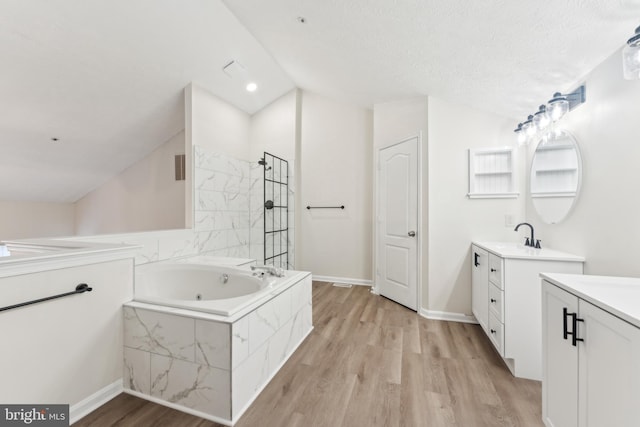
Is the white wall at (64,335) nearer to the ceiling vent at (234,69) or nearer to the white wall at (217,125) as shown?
the white wall at (217,125)

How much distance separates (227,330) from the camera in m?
1.42

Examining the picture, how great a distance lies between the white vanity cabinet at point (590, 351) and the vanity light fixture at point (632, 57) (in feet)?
3.06

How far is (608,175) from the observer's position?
154cm

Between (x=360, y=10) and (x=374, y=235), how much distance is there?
2.52 metres

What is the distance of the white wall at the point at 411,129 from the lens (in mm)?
2863

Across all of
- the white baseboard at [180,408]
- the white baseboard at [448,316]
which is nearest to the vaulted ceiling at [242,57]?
the white baseboard at [448,316]

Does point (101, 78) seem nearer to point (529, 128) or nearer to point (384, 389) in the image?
point (384, 389)

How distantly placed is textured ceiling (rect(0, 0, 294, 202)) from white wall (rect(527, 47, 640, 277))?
120 inches

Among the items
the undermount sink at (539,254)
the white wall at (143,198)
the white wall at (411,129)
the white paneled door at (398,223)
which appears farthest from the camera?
the white wall at (143,198)

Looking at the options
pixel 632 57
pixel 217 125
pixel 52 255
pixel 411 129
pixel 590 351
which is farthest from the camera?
pixel 217 125

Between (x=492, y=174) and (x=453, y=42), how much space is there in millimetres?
1354

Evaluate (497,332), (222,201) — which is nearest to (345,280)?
(222,201)

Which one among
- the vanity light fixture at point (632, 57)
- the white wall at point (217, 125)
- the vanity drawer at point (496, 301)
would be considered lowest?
the vanity drawer at point (496, 301)

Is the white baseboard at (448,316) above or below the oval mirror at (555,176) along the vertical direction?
below
